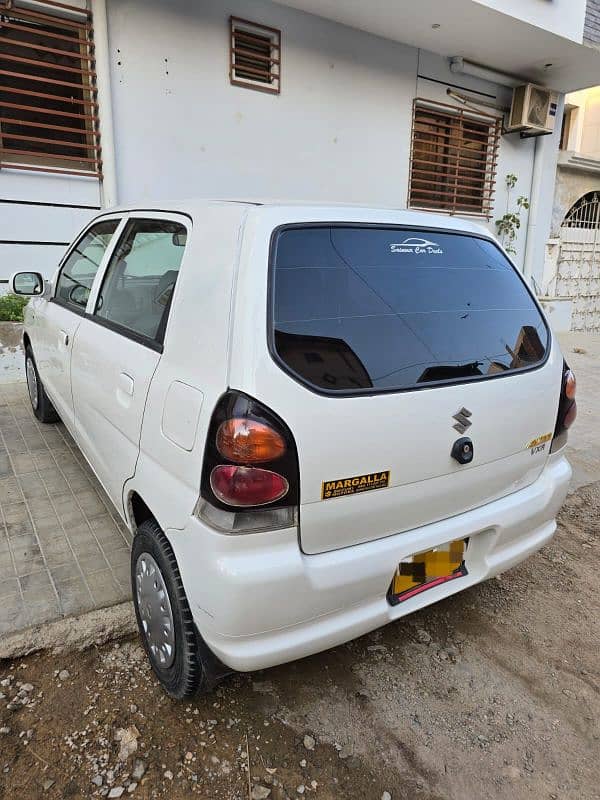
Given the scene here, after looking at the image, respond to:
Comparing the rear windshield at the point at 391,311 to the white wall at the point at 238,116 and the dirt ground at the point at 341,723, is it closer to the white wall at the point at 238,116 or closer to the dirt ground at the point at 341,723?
the dirt ground at the point at 341,723

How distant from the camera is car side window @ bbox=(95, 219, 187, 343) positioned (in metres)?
2.02

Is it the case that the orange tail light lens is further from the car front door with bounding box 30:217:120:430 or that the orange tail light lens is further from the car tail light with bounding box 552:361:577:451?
the car front door with bounding box 30:217:120:430

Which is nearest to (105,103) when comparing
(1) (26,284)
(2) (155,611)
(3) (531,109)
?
(1) (26,284)

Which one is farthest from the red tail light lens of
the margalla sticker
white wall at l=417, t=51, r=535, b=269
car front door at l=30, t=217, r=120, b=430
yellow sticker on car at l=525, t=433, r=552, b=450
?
white wall at l=417, t=51, r=535, b=269

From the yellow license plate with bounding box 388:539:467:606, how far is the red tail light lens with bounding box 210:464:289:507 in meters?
0.55

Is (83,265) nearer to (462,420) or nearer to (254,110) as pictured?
(462,420)

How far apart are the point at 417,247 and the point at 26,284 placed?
2717 mm

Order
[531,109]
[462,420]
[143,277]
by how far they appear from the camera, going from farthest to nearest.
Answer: [531,109], [143,277], [462,420]

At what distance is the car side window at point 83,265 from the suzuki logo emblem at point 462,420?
76.2 inches

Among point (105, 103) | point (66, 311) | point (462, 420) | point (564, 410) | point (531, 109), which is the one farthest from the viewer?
point (531, 109)

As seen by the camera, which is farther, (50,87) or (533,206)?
(533,206)

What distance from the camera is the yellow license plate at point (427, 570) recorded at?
179 cm

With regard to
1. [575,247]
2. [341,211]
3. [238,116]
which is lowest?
[341,211]

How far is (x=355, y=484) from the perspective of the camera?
62.8 inches
